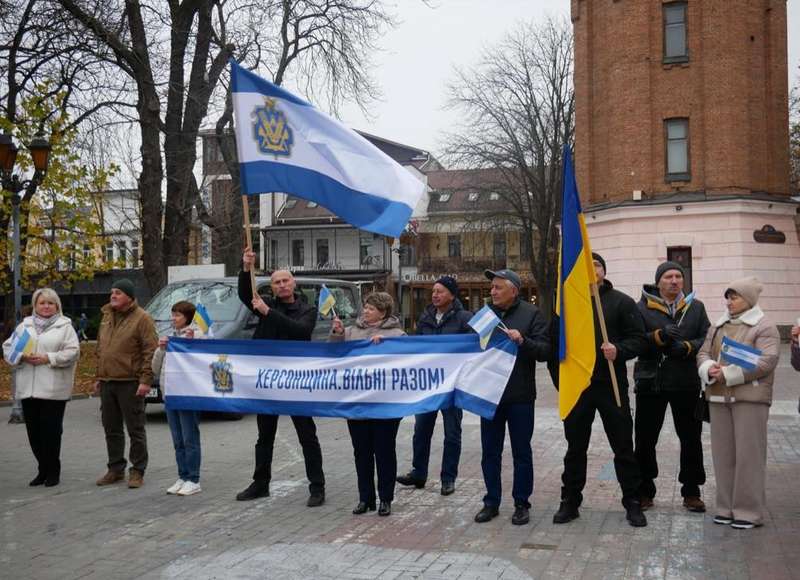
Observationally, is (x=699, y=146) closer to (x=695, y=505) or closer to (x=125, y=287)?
(x=695, y=505)

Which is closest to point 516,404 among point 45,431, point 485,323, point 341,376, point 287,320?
point 485,323

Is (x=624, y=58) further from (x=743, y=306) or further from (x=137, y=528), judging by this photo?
(x=137, y=528)

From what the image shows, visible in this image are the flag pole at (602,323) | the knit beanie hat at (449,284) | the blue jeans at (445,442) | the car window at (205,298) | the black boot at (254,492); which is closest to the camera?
the flag pole at (602,323)

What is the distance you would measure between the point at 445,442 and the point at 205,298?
714 cm

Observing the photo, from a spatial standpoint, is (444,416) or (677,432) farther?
(444,416)

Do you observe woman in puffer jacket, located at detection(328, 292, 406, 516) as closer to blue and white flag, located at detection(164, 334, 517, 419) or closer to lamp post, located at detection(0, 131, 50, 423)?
blue and white flag, located at detection(164, 334, 517, 419)

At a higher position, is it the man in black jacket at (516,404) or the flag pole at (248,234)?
the flag pole at (248,234)

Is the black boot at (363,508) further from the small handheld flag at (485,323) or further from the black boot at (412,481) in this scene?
the small handheld flag at (485,323)

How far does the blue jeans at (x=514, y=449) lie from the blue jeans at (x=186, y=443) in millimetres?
2821

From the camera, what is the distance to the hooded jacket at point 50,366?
836cm

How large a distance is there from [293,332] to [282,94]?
2118 mm

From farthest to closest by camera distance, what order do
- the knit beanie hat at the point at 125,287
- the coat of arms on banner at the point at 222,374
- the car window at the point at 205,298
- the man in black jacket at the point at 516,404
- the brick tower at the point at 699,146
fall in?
the brick tower at the point at 699,146, the car window at the point at 205,298, the knit beanie hat at the point at 125,287, the coat of arms on banner at the point at 222,374, the man in black jacket at the point at 516,404

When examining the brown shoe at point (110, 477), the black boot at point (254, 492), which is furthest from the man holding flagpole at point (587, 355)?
the brown shoe at point (110, 477)

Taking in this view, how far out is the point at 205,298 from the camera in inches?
554
